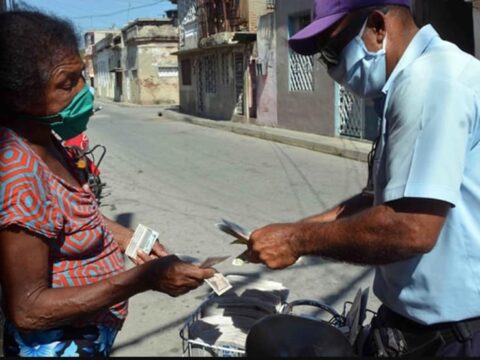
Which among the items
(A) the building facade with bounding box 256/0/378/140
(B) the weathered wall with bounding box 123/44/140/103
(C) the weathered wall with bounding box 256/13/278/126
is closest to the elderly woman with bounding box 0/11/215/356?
(A) the building facade with bounding box 256/0/378/140

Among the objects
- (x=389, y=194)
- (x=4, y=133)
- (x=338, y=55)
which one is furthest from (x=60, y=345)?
(x=338, y=55)

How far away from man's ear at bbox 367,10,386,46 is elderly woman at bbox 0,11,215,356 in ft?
2.93

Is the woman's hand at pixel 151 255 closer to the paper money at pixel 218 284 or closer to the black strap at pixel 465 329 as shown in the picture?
the paper money at pixel 218 284

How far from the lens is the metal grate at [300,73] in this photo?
51.6 feet

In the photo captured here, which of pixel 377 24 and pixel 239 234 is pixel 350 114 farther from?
pixel 377 24

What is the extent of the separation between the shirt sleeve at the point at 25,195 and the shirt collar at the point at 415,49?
104 cm

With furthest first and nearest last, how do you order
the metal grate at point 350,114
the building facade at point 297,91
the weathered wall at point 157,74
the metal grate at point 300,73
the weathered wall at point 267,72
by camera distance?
1. the weathered wall at point 157,74
2. the weathered wall at point 267,72
3. the metal grate at point 300,73
4. the building facade at point 297,91
5. the metal grate at point 350,114

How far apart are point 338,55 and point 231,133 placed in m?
16.8

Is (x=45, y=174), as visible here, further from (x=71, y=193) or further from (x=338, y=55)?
(x=338, y=55)

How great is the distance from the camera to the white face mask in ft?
5.27

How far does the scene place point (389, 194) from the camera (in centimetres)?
140

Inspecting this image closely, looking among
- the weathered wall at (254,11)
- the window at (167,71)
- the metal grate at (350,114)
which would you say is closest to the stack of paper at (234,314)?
the metal grate at (350,114)

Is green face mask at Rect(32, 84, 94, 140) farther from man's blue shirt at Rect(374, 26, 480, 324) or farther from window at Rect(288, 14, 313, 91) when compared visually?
window at Rect(288, 14, 313, 91)

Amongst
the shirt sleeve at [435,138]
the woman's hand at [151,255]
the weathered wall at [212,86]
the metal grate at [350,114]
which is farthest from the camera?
the weathered wall at [212,86]
